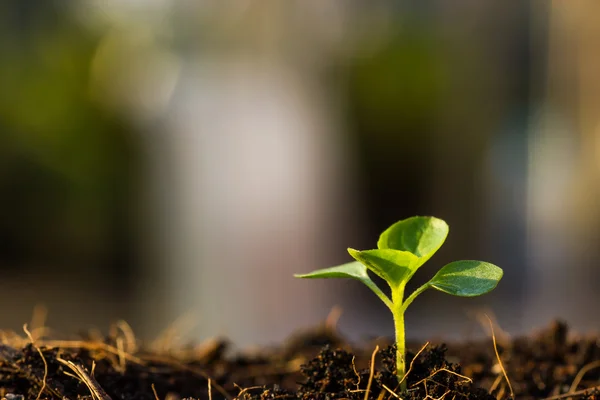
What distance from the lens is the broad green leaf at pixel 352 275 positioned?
0.36m

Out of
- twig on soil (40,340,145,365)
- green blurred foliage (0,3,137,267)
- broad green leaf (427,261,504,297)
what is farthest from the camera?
green blurred foliage (0,3,137,267)

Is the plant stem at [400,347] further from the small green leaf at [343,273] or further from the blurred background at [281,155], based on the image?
the blurred background at [281,155]

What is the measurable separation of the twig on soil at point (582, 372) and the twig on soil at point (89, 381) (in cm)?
32

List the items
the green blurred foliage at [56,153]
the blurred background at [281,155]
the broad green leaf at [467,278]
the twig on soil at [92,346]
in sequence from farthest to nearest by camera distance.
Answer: the green blurred foliage at [56,153] → the blurred background at [281,155] → the twig on soil at [92,346] → the broad green leaf at [467,278]

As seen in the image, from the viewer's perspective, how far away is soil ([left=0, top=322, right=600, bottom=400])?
39cm

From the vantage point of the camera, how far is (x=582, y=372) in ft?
1.71

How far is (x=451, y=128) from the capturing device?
121 inches

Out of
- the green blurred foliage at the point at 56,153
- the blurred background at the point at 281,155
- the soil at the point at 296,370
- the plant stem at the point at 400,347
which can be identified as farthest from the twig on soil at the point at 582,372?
the green blurred foliage at the point at 56,153

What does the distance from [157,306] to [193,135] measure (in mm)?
933

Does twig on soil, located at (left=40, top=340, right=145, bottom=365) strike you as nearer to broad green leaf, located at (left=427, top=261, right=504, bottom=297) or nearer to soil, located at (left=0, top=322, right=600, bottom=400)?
soil, located at (left=0, top=322, right=600, bottom=400)

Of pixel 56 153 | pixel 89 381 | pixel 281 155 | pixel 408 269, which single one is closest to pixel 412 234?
pixel 408 269

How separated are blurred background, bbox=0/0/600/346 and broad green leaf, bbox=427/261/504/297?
6.60ft

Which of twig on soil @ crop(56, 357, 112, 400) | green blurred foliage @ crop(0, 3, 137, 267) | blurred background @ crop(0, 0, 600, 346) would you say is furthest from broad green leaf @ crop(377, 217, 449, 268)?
green blurred foliage @ crop(0, 3, 137, 267)

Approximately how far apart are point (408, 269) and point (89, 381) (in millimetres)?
194
